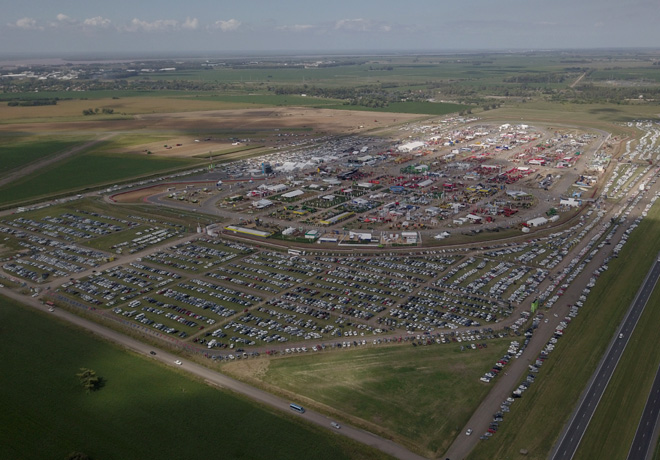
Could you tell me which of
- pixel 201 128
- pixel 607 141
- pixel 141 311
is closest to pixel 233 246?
pixel 141 311

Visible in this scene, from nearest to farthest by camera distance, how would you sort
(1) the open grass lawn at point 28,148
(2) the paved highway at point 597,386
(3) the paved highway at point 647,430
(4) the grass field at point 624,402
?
(3) the paved highway at point 647,430 → (4) the grass field at point 624,402 → (2) the paved highway at point 597,386 → (1) the open grass lawn at point 28,148

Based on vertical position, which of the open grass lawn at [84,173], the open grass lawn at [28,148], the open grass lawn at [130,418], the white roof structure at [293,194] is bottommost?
the open grass lawn at [130,418]

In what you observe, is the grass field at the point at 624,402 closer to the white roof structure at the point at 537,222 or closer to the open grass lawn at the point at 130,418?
the open grass lawn at the point at 130,418

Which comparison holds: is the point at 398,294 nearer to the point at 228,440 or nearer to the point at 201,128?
the point at 228,440

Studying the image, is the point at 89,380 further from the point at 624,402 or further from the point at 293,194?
the point at 293,194

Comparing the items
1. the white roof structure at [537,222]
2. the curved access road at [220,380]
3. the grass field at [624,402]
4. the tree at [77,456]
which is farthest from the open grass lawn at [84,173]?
the grass field at [624,402]
